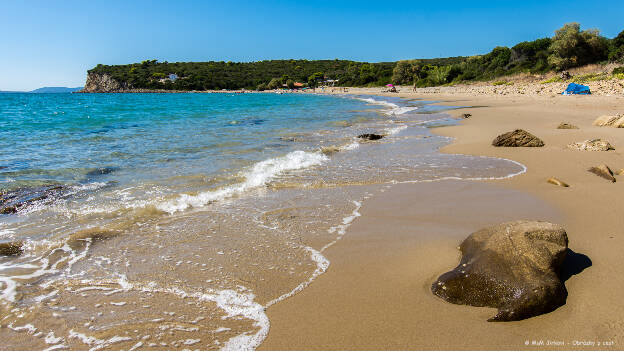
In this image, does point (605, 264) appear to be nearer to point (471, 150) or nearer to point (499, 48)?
point (471, 150)

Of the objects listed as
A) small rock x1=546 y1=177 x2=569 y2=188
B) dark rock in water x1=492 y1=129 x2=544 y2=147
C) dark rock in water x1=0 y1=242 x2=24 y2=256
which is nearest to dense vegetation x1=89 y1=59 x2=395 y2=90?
dark rock in water x1=492 y1=129 x2=544 y2=147

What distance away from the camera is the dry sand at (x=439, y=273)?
2406mm

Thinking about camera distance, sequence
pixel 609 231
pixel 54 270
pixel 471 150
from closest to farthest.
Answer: pixel 54 270 → pixel 609 231 → pixel 471 150

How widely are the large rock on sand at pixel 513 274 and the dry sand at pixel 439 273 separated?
8 cm

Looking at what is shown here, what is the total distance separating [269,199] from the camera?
226 inches

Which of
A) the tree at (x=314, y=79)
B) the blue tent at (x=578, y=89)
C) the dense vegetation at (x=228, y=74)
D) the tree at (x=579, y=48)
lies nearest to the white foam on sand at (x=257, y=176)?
the blue tent at (x=578, y=89)

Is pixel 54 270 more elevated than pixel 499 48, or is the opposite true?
pixel 499 48

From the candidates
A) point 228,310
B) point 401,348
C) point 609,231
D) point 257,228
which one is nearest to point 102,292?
point 228,310

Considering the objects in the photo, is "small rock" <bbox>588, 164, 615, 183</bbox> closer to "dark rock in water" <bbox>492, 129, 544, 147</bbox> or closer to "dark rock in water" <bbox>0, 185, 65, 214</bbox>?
"dark rock in water" <bbox>492, 129, 544, 147</bbox>

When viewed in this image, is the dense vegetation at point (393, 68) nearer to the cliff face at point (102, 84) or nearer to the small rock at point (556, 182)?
the cliff face at point (102, 84)

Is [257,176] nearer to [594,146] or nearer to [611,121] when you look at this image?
[594,146]

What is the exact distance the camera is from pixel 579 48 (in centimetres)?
3653

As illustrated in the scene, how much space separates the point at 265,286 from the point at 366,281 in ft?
2.97

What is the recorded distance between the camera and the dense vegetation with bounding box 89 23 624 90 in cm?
3647
